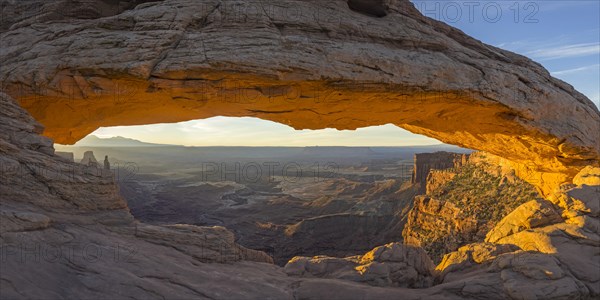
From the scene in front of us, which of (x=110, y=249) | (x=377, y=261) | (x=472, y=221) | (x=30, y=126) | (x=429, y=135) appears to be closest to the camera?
(x=110, y=249)

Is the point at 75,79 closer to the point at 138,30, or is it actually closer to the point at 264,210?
the point at 138,30

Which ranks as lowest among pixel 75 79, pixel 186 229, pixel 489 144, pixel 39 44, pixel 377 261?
pixel 377 261

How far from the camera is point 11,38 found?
9.95m

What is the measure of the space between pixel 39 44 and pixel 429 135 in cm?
1658

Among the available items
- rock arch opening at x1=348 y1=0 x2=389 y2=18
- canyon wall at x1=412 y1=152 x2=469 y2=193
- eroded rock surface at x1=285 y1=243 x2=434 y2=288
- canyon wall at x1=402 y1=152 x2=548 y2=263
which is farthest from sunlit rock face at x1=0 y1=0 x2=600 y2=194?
canyon wall at x1=412 y1=152 x2=469 y2=193

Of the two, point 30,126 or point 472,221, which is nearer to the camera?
point 30,126

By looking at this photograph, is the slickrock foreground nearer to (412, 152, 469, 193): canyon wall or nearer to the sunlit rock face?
the sunlit rock face

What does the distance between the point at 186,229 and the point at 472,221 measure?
21252mm

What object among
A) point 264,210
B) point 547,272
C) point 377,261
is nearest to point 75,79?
point 377,261

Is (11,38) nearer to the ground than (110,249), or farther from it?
farther from it

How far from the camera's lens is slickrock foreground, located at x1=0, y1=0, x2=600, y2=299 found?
693 centimetres

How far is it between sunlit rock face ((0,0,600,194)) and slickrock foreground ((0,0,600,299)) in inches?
2.3

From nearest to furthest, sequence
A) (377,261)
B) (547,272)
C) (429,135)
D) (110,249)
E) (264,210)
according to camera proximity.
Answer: (110,249) < (547,272) < (377,261) < (429,135) < (264,210)

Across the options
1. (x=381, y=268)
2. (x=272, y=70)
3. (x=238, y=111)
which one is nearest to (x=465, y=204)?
(x=381, y=268)
